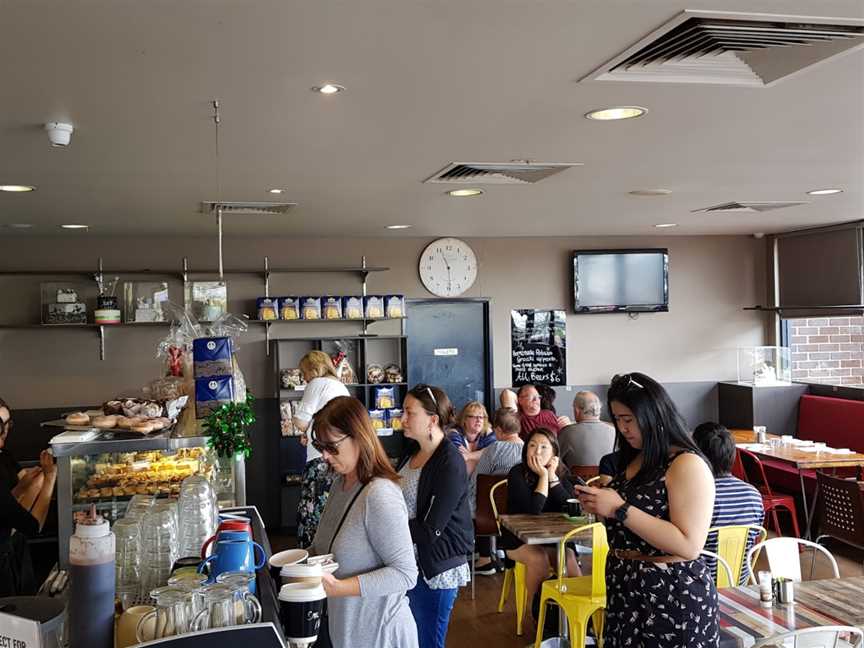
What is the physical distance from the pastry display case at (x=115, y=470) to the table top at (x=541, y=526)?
1.65m

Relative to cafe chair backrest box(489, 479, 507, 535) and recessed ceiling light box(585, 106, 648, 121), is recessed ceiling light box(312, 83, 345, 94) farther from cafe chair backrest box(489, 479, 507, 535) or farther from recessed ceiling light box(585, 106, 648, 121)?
cafe chair backrest box(489, 479, 507, 535)

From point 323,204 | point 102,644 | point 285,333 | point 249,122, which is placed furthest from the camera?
point 285,333

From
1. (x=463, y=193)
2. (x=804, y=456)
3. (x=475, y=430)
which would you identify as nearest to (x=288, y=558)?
(x=463, y=193)

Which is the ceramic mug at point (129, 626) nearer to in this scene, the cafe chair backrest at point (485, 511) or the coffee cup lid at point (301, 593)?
the coffee cup lid at point (301, 593)

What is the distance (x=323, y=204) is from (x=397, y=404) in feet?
8.60

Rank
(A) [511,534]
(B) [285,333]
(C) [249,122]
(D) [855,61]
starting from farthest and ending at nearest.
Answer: (B) [285,333]
(A) [511,534]
(C) [249,122]
(D) [855,61]

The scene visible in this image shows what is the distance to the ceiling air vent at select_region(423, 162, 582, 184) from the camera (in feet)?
13.9

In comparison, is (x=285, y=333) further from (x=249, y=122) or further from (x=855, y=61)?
(x=855, y=61)

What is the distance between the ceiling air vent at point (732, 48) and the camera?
7.45 ft

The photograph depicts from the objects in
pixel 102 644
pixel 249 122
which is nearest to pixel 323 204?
pixel 249 122

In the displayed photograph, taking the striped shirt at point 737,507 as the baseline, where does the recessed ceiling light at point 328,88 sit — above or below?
above

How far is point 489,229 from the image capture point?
727 centimetres

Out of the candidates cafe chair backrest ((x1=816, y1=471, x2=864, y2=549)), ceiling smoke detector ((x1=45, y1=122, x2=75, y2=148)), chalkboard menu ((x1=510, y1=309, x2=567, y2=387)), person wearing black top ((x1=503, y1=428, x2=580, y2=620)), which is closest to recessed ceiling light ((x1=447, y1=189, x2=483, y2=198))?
person wearing black top ((x1=503, y1=428, x2=580, y2=620))

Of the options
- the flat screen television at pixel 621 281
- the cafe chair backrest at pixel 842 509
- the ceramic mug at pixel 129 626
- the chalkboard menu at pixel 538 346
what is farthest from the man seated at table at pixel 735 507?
the flat screen television at pixel 621 281
